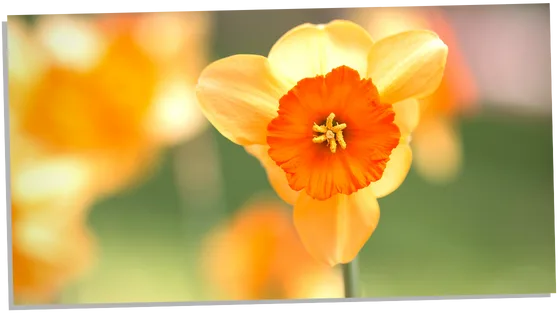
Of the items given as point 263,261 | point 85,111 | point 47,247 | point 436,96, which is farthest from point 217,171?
point 436,96

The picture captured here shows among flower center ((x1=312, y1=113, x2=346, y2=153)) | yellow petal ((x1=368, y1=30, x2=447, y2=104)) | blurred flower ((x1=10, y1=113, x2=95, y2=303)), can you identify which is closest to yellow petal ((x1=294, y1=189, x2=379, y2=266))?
flower center ((x1=312, y1=113, x2=346, y2=153))

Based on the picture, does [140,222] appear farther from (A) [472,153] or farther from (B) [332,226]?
(A) [472,153]

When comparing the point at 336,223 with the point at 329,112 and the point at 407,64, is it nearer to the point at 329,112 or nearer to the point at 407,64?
the point at 329,112

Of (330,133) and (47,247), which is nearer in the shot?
(330,133)

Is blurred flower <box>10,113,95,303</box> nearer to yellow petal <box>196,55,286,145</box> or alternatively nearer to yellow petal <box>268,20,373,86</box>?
yellow petal <box>196,55,286,145</box>

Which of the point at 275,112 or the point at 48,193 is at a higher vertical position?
the point at 275,112

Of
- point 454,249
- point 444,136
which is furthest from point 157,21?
point 454,249

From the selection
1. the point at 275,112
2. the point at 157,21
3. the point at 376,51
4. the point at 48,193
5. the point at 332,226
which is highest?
the point at 157,21
